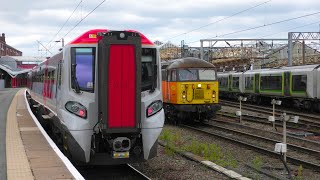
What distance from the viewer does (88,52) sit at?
8547 mm

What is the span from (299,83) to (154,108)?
19318 millimetres

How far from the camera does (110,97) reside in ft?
26.4

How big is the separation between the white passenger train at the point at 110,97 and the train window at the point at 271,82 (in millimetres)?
21556

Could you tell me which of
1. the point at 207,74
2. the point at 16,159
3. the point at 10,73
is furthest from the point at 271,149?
the point at 10,73

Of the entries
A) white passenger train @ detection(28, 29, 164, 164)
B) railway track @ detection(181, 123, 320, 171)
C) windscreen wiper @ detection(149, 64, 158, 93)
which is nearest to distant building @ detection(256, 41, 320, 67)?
railway track @ detection(181, 123, 320, 171)

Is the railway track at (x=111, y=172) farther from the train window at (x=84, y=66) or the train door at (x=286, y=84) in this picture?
the train door at (x=286, y=84)

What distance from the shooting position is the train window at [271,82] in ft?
95.4

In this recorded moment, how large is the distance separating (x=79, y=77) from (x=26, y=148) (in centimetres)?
230

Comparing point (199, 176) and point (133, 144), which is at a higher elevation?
point (133, 144)

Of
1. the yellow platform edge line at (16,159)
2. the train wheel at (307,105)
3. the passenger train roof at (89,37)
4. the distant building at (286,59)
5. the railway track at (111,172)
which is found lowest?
the railway track at (111,172)

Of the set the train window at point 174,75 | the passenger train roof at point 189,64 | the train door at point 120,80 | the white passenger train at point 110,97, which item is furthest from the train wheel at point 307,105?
the train door at point 120,80

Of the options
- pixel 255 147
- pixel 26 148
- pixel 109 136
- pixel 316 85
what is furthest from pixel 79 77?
pixel 316 85

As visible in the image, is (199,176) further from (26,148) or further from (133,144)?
(26,148)

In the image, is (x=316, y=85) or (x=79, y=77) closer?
(x=79, y=77)
